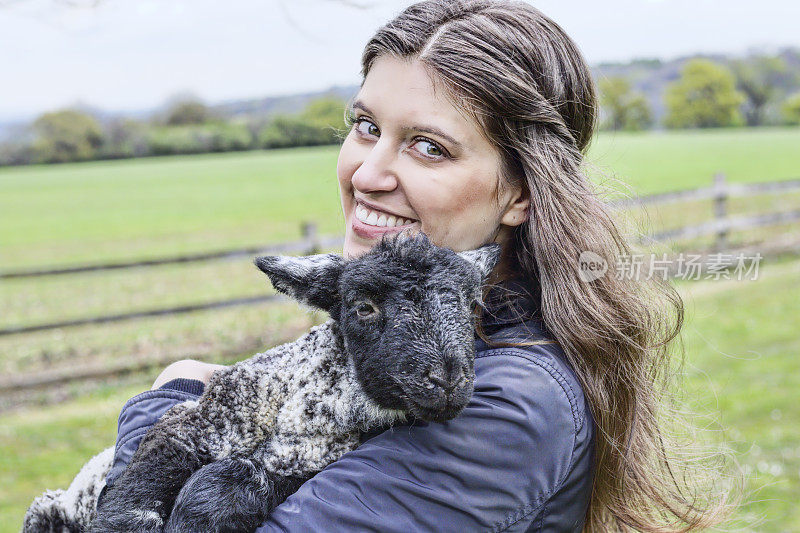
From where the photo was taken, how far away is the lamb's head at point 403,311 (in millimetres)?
1828

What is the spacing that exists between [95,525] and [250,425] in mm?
511

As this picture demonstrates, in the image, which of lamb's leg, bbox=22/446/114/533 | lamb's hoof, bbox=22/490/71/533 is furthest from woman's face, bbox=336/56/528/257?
lamb's hoof, bbox=22/490/71/533

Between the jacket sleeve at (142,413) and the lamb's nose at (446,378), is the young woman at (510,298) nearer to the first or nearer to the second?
the jacket sleeve at (142,413)

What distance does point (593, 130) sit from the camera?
285 cm

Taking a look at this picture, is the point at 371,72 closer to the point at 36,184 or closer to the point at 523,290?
the point at 523,290

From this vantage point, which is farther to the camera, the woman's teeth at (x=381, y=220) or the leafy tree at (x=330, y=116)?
the leafy tree at (x=330, y=116)

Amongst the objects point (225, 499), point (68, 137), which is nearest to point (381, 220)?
point (225, 499)

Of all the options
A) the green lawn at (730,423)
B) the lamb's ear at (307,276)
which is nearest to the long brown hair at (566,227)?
the lamb's ear at (307,276)

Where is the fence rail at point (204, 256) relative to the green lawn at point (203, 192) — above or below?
above

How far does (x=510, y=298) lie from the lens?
7.90ft

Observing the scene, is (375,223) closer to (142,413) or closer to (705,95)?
(142,413)

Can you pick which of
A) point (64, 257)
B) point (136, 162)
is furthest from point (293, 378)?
point (136, 162)

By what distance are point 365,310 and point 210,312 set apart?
13353 mm

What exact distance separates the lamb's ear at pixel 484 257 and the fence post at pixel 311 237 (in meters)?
9.60
